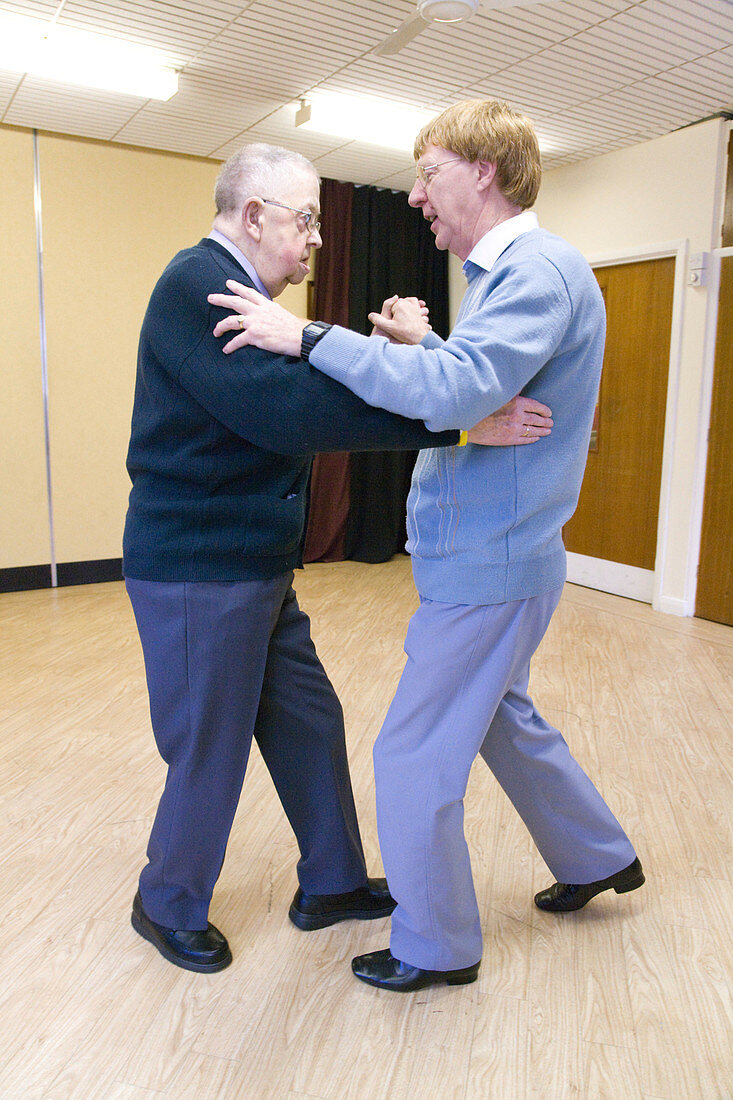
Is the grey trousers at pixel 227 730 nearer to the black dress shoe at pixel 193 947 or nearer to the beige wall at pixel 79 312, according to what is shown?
the black dress shoe at pixel 193 947

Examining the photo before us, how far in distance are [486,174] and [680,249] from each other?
3.40 metres

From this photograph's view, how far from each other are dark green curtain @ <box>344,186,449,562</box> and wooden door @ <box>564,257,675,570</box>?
1.53m

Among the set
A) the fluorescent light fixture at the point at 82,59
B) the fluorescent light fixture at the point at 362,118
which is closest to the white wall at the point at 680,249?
the fluorescent light fixture at the point at 362,118

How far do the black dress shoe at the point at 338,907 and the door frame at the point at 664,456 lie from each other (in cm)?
317

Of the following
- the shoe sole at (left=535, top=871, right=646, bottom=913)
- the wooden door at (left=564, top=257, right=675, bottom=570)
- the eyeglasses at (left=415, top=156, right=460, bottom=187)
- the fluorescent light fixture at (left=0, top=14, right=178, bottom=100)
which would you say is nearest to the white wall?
the wooden door at (left=564, top=257, right=675, bottom=570)

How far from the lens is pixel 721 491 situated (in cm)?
434

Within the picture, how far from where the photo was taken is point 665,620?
14.3 ft

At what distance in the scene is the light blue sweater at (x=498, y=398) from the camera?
1.21 meters

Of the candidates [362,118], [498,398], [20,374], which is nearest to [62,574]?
[20,374]

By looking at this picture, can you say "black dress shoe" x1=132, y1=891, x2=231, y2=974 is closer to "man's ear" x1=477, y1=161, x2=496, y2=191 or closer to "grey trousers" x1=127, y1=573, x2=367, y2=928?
"grey trousers" x1=127, y1=573, x2=367, y2=928

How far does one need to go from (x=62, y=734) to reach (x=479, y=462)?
1960 millimetres

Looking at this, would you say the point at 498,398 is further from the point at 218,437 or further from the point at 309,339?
the point at 218,437

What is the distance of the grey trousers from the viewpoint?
1494mm

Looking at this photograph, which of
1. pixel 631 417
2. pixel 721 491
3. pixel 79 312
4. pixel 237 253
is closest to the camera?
pixel 237 253
